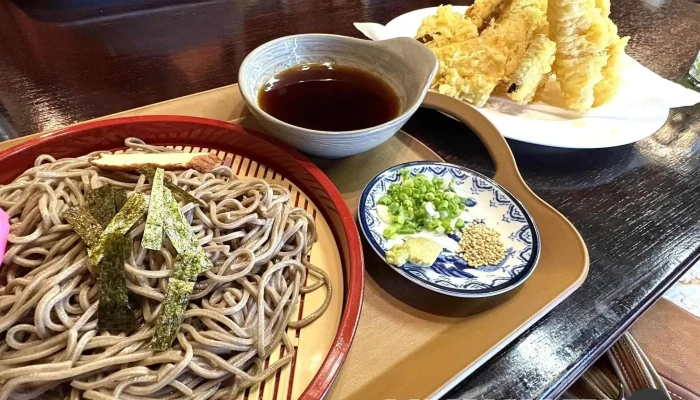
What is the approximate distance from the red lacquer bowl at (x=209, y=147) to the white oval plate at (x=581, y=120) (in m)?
0.74

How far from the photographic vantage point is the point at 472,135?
1.67 metres

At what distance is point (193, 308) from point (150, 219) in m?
0.21

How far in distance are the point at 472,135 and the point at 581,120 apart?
0.44 m

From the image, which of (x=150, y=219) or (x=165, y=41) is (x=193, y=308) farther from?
(x=165, y=41)

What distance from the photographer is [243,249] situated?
1125 millimetres

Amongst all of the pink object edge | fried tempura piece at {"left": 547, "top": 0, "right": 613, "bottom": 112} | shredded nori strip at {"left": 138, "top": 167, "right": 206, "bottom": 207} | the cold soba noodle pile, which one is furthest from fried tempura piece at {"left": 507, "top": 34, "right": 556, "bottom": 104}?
the pink object edge

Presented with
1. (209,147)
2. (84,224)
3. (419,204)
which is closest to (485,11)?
(419,204)

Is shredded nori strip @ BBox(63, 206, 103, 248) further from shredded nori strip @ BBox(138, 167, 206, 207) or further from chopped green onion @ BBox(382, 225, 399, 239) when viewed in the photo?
chopped green onion @ BBox(382, 225, 399, 239)

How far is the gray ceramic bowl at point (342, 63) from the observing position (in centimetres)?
131

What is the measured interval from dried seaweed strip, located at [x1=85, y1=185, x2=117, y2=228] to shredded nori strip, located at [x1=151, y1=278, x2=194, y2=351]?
0.71 ft

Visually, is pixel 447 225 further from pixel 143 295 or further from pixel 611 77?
pixel 611 77

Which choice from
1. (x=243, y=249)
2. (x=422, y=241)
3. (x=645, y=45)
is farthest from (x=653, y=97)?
(x=243, y=249)

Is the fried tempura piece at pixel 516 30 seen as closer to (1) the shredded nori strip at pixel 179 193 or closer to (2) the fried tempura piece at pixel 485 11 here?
(2) the fried tempura piece at pixel 485 11

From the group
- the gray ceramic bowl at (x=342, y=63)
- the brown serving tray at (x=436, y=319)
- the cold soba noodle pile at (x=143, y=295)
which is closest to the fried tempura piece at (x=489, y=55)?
the gray ceramic bowl at (x=342, y=63)
